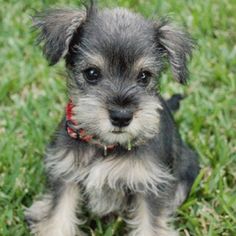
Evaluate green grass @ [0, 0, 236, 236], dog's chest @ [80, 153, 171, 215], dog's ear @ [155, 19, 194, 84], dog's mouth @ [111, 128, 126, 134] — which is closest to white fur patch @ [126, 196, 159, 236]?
dog's chest @ [80, 153, 171, 215]

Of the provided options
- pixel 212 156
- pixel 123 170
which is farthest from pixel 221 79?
pixel 123 170

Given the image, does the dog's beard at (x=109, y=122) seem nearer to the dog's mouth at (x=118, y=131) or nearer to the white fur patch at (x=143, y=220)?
the dog's mouth at (x=118, y=131)

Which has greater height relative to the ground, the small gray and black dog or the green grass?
the small gray and black dog

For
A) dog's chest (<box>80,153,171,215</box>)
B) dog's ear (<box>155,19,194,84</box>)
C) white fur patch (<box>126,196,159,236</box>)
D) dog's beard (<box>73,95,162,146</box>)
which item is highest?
dog's ear (<box>155,19,194,84</box>)

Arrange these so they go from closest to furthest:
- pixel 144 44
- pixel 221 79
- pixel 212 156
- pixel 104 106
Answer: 1. pixel 104 106
2. pixel 144 44
3. pixel 212 156
4. pixel 221 79

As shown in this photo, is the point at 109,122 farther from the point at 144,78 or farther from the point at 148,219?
the point at 148,219

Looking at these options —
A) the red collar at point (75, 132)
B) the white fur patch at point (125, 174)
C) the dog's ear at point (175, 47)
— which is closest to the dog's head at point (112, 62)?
the dog's ear at point (175, 47)

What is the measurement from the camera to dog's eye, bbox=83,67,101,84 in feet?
13.5

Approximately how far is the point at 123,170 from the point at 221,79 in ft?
7.50

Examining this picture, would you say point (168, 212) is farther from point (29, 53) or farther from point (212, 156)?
point (29, 53)

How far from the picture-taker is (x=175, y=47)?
4.32m

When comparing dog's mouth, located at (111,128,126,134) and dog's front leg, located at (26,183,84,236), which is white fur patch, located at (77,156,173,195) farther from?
dog's mouth, located at (111,128,126,134)

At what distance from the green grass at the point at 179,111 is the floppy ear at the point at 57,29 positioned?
45cm

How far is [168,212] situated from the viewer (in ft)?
15.0
